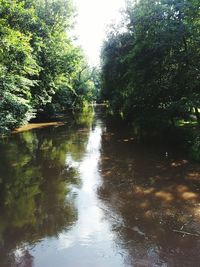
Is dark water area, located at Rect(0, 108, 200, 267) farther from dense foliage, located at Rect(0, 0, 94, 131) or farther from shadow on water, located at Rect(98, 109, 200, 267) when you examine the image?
dense foliage, located at Rect(0, 0, 94, 131)

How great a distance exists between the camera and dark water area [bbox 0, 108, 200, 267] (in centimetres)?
715

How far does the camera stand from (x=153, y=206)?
971 cm

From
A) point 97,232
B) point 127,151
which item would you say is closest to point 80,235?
point 97,232

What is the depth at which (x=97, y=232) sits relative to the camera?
8258 mm

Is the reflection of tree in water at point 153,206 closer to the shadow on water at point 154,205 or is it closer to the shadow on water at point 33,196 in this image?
the shadow on water at point 154,205

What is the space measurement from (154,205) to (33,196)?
14.0 feet

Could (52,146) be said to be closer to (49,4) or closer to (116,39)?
(116,39)

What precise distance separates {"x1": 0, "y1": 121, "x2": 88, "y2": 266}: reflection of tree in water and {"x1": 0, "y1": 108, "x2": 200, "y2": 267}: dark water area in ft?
0.09

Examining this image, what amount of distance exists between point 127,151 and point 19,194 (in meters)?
8.02

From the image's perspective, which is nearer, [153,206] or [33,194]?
[153,206]

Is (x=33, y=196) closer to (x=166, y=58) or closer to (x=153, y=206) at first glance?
(x=153, y=206)

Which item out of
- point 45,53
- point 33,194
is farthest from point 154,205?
point 45,53

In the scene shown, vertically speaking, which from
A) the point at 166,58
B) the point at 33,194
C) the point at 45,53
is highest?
the point at 45,53

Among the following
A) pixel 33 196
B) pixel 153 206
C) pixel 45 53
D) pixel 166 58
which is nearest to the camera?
pixel 153 206
